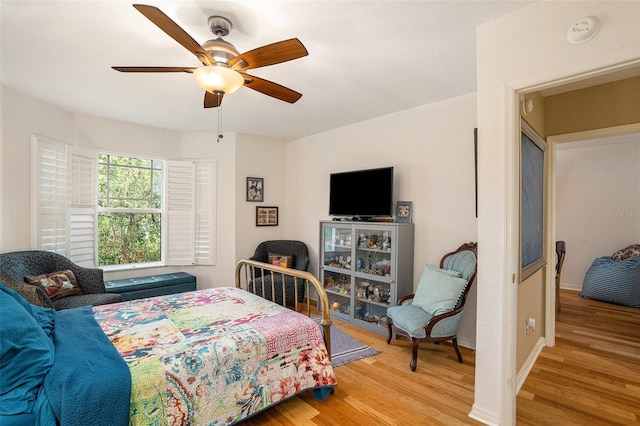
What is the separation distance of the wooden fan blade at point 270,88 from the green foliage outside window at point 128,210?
9.78ft

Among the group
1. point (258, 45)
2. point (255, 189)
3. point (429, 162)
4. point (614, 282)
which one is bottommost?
point (614, 282)

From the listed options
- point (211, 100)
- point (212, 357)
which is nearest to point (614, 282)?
point (212, 357)

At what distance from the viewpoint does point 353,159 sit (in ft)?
13.7

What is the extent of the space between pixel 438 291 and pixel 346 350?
1.06 metres

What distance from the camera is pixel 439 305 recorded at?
2.83 m

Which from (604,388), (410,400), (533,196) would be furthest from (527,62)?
(604,388)

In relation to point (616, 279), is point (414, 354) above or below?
below

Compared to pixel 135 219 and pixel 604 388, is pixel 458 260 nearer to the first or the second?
pixel 604 388

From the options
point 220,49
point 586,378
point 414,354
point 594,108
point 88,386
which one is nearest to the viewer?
point 88,386

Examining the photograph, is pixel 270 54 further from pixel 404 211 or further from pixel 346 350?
pixel 346 350

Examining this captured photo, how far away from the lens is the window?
3.39m

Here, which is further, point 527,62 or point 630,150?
point 630,150

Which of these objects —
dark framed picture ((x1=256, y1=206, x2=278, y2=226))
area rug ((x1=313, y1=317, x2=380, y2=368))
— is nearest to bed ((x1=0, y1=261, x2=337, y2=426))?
area rug ((x1=313, y1=317, x2=380, y2=368))

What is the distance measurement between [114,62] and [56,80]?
841 millimetres
